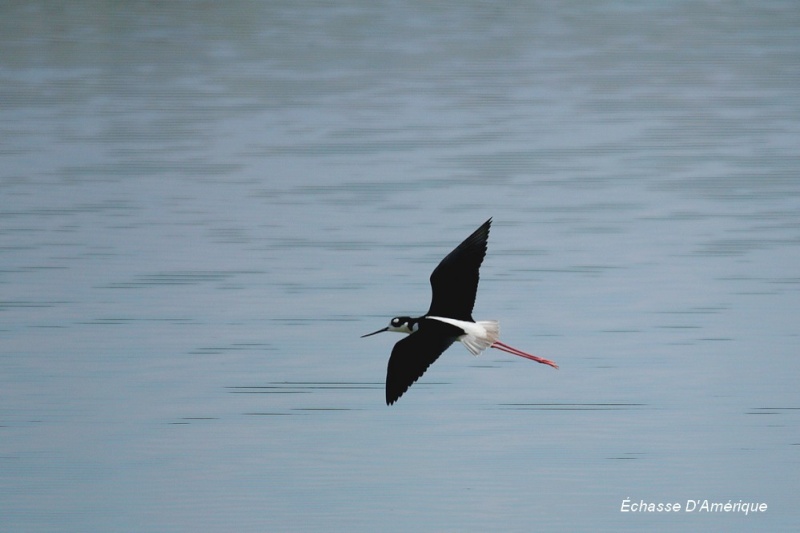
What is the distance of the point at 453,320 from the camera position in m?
5.41

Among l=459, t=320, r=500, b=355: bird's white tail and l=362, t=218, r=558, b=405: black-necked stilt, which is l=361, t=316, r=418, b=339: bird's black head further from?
l=459, t=320, r=500, b=355: bird's white tail

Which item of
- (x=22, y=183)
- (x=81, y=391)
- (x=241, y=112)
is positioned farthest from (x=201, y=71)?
(x=81, y=391)

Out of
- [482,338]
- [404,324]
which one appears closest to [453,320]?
[482,338]

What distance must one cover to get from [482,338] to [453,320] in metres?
0.17

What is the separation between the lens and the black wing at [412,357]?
4.89m

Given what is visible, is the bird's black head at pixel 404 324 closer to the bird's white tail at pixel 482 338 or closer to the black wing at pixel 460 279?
the black wing at pixel 460 279

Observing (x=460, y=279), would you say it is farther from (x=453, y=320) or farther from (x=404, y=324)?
(x=404, y=324)

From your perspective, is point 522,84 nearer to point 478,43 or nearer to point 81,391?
point 478,43

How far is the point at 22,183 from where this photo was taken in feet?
28.9

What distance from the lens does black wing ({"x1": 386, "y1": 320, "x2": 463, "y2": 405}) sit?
16.0 feet

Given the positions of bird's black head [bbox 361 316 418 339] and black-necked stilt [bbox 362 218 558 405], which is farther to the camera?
bird's black head [bbox 361 316 418 339]

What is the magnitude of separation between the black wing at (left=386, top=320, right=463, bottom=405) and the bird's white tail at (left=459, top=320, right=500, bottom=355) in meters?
0.06

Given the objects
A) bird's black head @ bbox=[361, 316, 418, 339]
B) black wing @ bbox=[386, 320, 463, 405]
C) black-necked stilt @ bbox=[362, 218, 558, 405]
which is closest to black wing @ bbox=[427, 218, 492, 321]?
black-necked stilt @ bbox=[362, 218, 558, 405]

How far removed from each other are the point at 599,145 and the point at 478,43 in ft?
11.9
